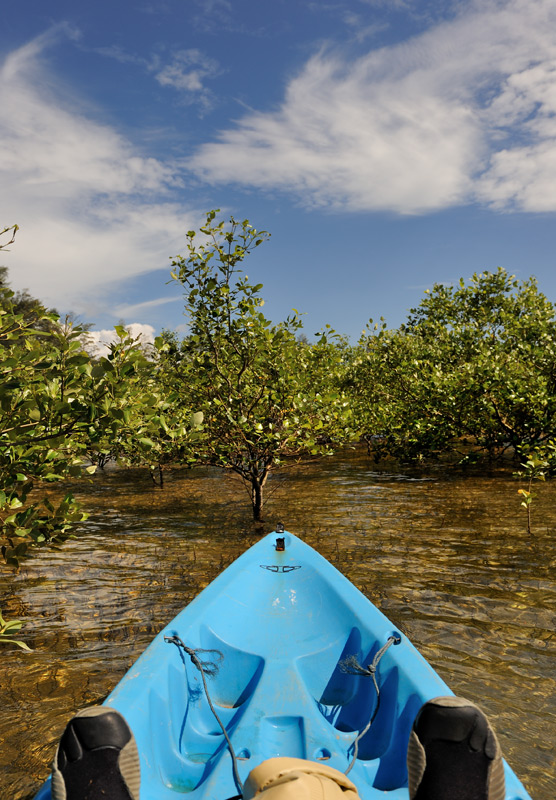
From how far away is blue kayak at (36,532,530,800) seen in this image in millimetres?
2596

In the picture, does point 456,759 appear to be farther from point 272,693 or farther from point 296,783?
point 272,693

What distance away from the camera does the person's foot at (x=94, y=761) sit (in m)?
1.94

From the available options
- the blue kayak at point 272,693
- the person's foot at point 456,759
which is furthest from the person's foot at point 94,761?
the person's foot at point 456,759

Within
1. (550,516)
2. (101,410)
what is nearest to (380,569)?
(550,516)

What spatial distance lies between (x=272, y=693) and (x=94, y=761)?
57.6 inches

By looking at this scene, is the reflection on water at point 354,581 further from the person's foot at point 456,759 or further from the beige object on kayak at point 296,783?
the beige object on kayak at point 296,783

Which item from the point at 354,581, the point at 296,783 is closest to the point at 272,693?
the point at 296,783

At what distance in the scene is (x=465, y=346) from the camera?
15445 millimetres

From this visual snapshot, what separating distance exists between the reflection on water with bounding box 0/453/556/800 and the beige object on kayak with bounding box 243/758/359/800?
1.76 metres

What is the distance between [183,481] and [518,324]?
1118 centimetres

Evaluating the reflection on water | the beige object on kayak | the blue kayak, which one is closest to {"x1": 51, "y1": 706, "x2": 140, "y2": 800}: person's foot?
the blue kayak

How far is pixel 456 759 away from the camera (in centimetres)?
198

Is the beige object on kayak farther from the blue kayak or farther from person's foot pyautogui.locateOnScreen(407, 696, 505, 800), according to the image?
the blue kayak

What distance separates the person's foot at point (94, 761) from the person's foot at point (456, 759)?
1193 millimetres
